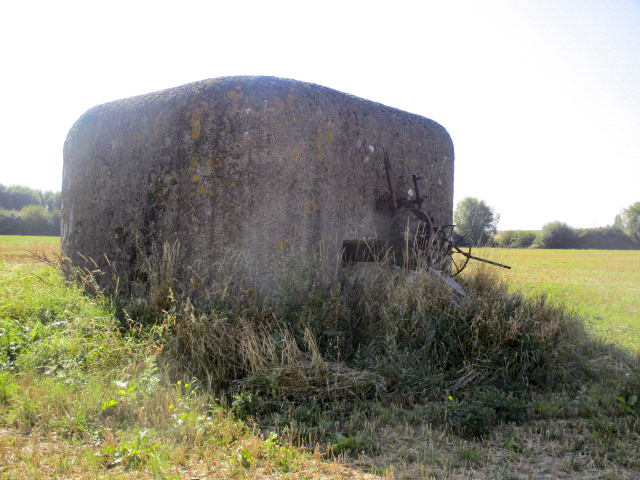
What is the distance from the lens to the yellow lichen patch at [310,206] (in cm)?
492

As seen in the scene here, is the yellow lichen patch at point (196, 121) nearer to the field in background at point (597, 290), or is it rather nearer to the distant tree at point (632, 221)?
the field in background at point (597, 290)

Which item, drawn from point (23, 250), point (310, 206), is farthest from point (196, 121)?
point (23, 250)

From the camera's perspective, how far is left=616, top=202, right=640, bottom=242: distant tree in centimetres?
Answer: 3409

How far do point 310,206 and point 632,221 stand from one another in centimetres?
3747

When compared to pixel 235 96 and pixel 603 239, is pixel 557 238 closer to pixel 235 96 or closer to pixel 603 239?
pixel 603 239

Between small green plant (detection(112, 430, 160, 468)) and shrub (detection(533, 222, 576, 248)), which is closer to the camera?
small green plant (detection(112, 430, 160, 468))

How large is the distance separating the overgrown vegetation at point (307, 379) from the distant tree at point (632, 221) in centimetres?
3438

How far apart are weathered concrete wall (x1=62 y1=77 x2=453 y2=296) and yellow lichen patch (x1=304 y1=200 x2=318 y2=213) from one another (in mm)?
11

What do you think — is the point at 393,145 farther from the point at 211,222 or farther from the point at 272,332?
the point at 272,332

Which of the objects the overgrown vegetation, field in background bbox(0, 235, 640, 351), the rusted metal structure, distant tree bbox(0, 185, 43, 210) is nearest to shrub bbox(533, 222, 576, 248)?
field in background bbox(0, 235, 640, 351)

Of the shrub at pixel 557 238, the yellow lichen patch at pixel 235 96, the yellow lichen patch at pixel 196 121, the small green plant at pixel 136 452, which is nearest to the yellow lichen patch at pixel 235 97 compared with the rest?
the yellow lichen patch at pixel 235 96

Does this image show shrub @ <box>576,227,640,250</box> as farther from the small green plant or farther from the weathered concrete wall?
the small green plant

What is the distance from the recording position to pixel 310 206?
4945 mm

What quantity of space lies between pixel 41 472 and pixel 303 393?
1.66 metres
